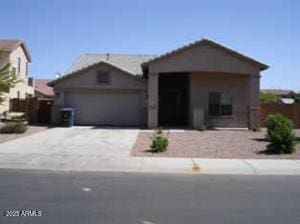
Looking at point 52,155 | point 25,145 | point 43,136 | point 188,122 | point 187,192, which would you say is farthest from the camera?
point 188,122

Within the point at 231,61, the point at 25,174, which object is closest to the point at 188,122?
the point at 231,61

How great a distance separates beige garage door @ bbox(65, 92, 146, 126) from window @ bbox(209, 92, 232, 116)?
15.4ft

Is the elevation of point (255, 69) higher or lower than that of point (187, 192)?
higher

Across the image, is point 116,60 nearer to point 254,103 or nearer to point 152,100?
point 152,100

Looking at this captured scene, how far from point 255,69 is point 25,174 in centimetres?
2015

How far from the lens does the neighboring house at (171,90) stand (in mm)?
30625

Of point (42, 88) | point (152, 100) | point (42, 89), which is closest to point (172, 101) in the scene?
point (152, 100)

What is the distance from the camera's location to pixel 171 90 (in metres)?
36.2

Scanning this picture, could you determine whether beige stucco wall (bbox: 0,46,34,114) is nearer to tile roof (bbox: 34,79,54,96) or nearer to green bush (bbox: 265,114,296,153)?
tile roof (bbox: 34,79,54,96)

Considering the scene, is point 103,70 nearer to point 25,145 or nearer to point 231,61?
point 231,61

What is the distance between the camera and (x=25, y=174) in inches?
541

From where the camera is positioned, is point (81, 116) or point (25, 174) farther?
point (81, 116)

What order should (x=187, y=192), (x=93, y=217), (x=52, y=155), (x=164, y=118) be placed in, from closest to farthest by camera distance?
1. (x=93, y=217)
2. (x=187, y=192)
3. (x=52, y=155)
4. (x=164, y=118)

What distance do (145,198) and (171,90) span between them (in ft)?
86.4
